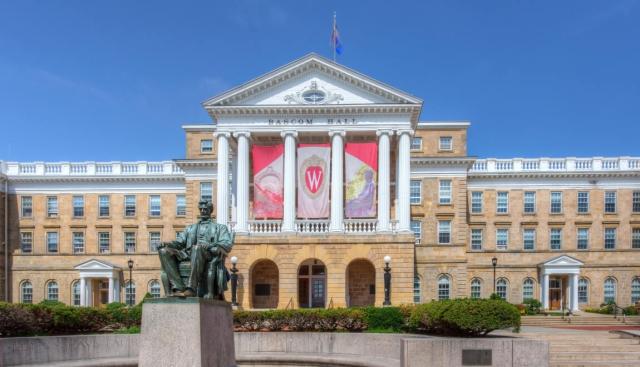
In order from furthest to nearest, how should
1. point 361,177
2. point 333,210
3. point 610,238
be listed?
point 610,238, point 333,210, point 361,177

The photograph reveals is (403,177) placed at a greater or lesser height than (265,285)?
greater

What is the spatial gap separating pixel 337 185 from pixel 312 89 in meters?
7.27

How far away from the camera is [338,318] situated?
20.0 m

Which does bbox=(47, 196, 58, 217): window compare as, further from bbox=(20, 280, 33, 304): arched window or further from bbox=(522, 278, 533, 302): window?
bbox=(522, 278, 533, 302): window

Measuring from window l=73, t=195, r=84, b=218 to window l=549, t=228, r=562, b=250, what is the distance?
42731mm

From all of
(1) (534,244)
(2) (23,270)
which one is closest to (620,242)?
(1) (534,244)

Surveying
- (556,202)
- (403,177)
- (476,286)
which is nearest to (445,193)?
(476,286)

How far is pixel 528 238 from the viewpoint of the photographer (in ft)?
164

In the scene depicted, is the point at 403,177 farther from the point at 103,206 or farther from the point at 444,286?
the point at 103,206

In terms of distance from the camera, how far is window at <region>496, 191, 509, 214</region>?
50.1 meters

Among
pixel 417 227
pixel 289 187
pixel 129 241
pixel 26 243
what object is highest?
pixel 289 187

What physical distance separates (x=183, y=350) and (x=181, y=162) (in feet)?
135

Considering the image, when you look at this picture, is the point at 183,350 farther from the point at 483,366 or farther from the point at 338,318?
the point at 338,318

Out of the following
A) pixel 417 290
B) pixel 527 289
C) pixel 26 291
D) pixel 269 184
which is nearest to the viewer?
pixel 269 184
